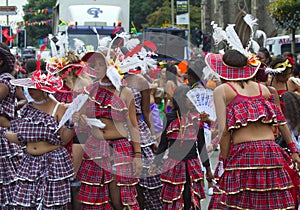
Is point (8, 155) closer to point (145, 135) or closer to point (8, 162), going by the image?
point (8, 162)

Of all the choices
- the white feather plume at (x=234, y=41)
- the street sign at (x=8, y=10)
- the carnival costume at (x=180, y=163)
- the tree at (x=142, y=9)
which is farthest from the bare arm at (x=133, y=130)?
the tree at (x=142, y=9)

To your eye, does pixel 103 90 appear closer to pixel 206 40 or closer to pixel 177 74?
pixel 177 74

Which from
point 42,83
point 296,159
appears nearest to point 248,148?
point 296,159

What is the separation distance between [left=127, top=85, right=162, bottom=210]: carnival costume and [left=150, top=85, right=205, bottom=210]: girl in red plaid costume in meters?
0.12

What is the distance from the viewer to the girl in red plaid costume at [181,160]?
296 inches

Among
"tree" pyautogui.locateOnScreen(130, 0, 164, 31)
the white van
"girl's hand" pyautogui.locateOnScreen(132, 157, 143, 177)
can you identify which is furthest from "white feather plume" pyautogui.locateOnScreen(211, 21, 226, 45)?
"tree" pyautogui.locateOnScreen(130, 0, 164, 31)

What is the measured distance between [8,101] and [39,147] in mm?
1081

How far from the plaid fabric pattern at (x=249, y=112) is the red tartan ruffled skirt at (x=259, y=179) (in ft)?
0.69

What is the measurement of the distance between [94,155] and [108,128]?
308mm

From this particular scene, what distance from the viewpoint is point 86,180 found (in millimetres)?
6754

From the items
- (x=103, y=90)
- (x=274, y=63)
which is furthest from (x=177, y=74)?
(x=103, y=90)

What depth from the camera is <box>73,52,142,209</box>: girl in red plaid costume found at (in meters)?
6.72

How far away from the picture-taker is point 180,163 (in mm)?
7586

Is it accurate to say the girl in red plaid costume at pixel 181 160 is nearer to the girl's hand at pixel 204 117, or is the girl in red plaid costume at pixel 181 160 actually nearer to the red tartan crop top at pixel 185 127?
the red tartan crop top at pixel 185 127
